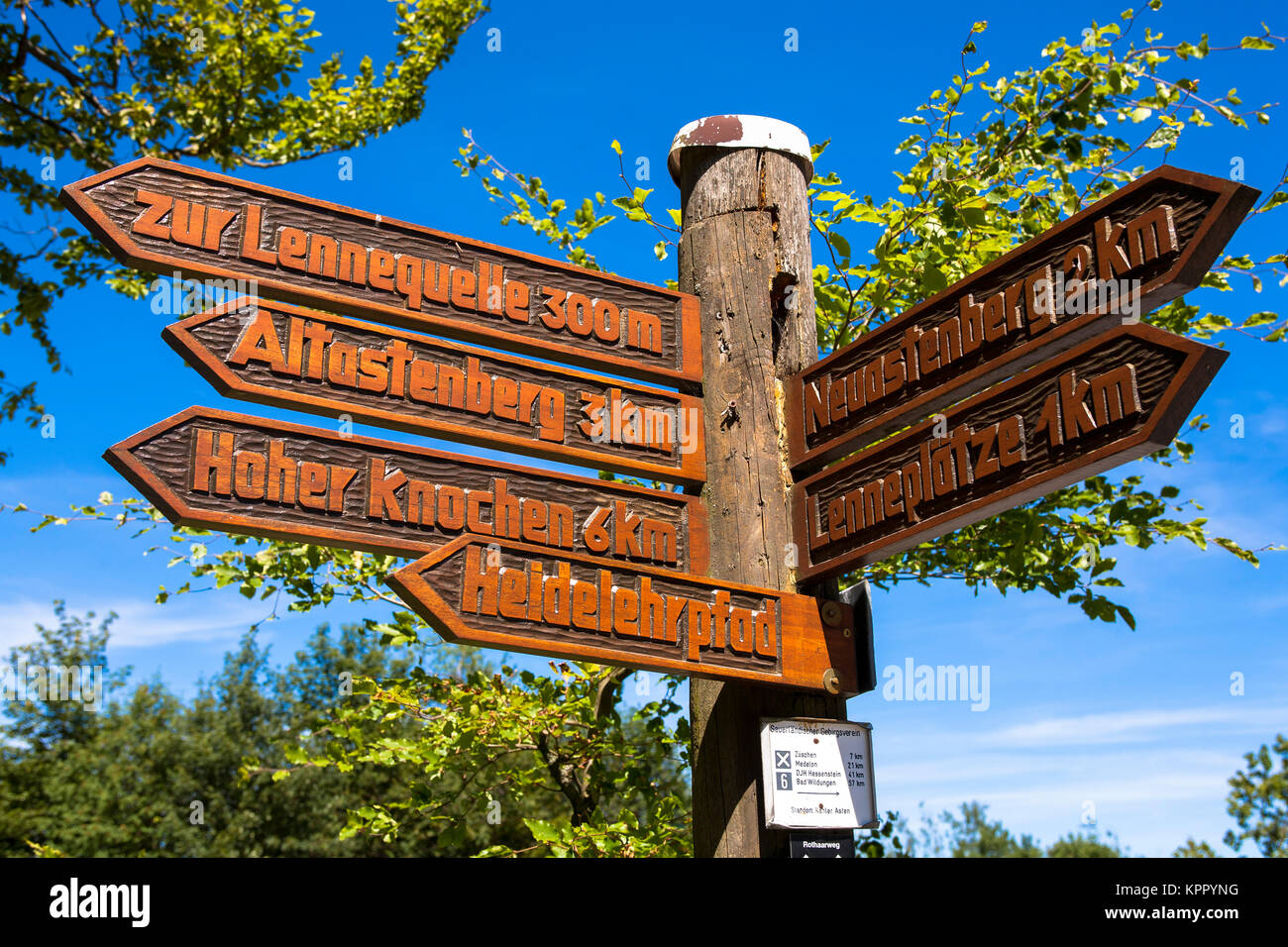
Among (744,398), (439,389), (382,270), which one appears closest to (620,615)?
(439,389)

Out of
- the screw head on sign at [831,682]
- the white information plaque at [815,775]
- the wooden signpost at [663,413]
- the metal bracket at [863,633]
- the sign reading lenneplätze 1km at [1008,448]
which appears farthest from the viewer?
the metal bracket at [863,633]

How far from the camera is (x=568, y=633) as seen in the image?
114 inches

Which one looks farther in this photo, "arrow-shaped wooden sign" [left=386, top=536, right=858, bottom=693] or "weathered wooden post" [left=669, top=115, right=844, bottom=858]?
"weathered wooden post" [left=669, top=115, right=844, bottom=858]

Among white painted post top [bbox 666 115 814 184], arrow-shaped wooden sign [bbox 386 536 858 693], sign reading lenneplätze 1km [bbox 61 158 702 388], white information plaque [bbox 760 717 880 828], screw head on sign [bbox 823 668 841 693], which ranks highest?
white painted post top [bbox 666 115 814 184]

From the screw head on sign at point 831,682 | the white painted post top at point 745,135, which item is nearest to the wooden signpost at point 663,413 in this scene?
the screw head on sign at point 831,682

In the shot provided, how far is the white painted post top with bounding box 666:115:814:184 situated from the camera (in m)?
3.91

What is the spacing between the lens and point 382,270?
3232 millimetres

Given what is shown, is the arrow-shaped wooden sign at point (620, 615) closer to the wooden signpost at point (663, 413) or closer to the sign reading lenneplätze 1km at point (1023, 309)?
the wooden signpost at point (663, 413)

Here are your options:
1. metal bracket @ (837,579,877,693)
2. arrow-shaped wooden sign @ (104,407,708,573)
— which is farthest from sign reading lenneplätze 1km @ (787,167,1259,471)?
arrow-shaped wooden sign @ (104,407,708,573)

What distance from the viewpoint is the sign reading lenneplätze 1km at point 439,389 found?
9.62ft

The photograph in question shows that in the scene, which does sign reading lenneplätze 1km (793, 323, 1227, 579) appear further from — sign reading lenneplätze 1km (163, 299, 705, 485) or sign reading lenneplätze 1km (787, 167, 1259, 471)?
sign reading lenneplätze 1km (163, 299, 705, 485)

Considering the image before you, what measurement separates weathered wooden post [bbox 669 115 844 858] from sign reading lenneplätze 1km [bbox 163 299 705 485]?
0.18 metres

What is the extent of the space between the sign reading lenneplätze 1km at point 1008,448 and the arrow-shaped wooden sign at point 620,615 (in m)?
0.30

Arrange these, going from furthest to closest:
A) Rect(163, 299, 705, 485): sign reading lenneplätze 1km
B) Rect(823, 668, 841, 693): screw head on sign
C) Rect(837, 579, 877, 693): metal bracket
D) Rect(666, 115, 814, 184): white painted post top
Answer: Rect(666, 115, 814, 184): white painted post top → Rect(837, 579, 877, 693): metal bracket → Rect(823, 668, 841, 693): screw head on sign → Rect(163, 299, 705, 485): sign reading lenneplätze 1km
